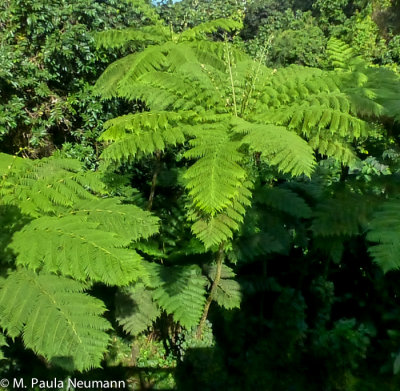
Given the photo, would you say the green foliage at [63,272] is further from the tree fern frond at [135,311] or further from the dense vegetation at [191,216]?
the tree fern frond at [135,311]

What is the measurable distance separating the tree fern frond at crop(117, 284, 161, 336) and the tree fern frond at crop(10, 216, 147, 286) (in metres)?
0.95

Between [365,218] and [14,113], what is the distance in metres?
3.73

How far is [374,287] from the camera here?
3.75m

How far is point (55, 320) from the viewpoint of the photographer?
6.71 feet

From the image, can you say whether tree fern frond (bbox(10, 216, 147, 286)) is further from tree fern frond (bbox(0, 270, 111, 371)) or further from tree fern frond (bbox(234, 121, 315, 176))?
tree fern frond (bbox(234, 121, 315, 176))

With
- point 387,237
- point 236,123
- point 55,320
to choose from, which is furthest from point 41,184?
point 387,237

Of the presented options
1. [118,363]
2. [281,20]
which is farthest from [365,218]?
[281,20]

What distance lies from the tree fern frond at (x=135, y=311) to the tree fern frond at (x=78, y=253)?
95cm

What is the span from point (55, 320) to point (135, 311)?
1000 millimetres

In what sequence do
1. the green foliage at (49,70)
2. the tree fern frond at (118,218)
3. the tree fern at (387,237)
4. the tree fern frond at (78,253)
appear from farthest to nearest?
1. the green foliage at (49,70)
2. the tree fern frond at (118,218)
3. the tree fern at (387,237)
4. the tree fern frond at (78,253)

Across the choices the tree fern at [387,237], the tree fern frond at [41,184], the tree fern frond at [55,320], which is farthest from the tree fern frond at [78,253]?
the tree fern at [387,237]

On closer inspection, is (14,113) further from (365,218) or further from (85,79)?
(365,218)

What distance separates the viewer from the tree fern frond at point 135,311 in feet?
9.71

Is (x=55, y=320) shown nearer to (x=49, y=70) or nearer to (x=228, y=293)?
(x=228, y=293)
